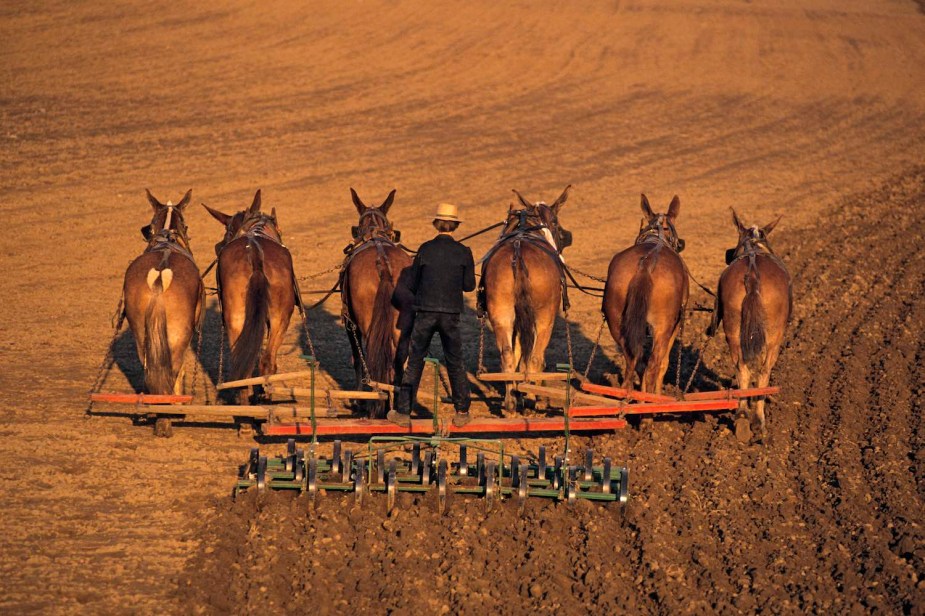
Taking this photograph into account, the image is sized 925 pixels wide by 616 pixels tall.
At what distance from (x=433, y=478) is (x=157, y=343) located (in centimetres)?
319

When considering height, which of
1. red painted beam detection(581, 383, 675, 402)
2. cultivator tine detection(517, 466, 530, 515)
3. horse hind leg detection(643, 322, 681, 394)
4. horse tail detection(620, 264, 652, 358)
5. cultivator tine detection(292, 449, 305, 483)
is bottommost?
cultivator tine detection(517, 466, 530, 515)

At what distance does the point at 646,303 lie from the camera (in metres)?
11.8

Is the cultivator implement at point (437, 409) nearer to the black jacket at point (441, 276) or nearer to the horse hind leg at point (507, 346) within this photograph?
the horse hind leg at point (507, 346)

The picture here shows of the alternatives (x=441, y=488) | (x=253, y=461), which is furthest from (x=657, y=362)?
(x=253, y=461)

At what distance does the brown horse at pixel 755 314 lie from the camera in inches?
468

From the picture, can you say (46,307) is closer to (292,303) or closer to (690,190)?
(292,303)

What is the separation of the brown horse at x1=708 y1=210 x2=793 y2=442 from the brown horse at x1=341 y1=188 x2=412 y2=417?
315cm

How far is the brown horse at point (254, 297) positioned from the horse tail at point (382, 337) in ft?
2.99

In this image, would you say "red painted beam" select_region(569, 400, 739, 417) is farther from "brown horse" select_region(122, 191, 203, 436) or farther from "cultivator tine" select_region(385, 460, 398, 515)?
"brown horse" select_region(122, 191, 203, 436)

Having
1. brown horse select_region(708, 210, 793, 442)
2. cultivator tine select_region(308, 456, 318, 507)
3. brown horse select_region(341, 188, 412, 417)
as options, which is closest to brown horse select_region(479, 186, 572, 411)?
brown horse select_region(341, 188, 412, 417)

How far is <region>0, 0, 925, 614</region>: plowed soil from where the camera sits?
855 cm

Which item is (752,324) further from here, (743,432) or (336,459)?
(336,459)

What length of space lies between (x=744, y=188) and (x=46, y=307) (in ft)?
47.7

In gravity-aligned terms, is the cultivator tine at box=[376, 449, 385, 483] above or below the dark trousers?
below
